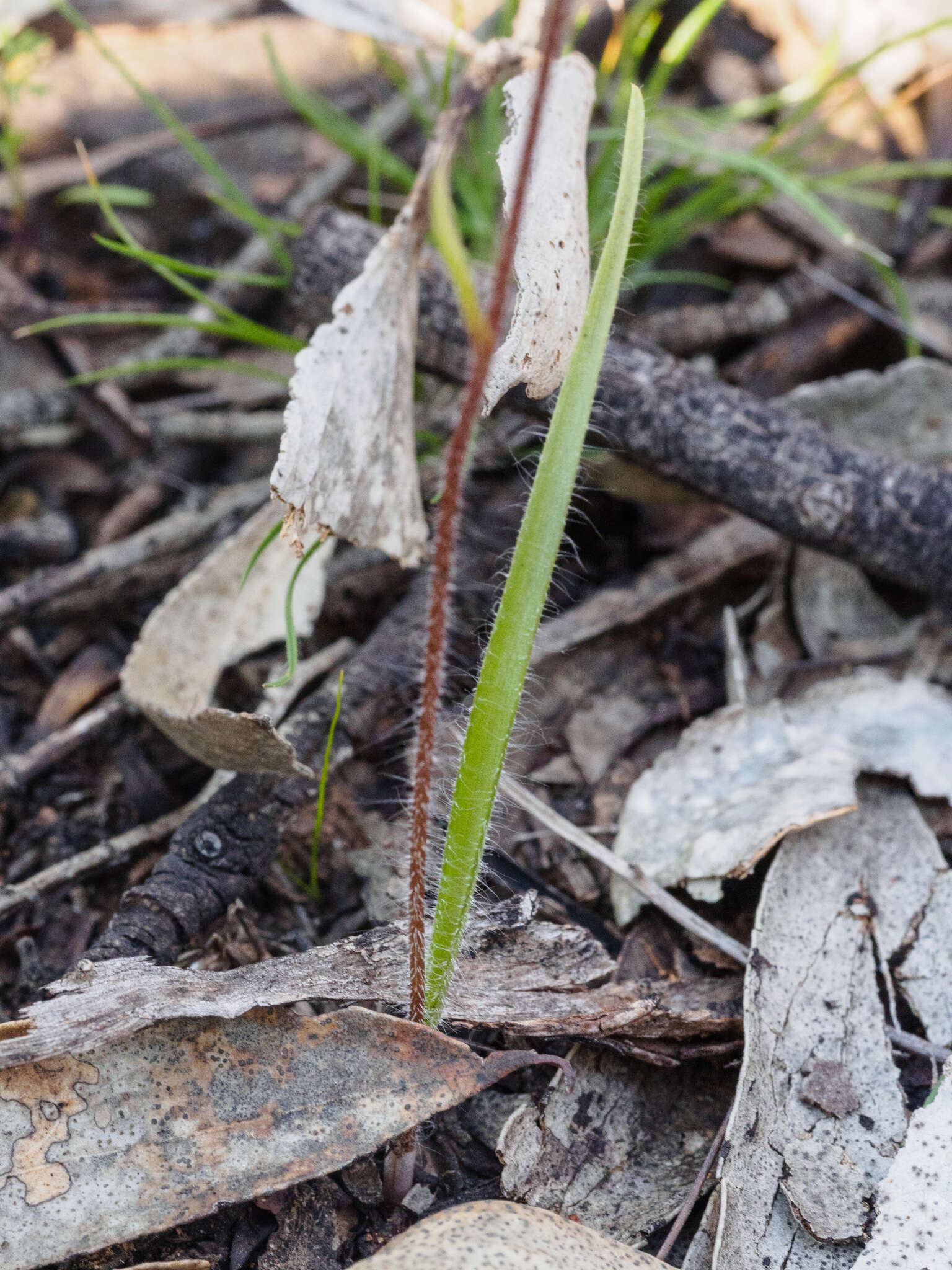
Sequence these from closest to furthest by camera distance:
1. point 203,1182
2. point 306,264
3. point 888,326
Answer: point 203,1182, point 306,264, point 888,326

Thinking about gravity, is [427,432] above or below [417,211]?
below

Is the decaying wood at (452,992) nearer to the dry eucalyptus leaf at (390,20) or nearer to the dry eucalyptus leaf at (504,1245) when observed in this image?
the dry eucalyptus leaf at (504,1245)

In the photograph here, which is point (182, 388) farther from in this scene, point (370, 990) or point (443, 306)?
point (370, 990)

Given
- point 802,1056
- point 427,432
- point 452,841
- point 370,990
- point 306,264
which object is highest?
point 306,264

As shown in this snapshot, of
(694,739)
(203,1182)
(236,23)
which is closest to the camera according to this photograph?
(203,1182)

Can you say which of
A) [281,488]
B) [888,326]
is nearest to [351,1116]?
[281,488]

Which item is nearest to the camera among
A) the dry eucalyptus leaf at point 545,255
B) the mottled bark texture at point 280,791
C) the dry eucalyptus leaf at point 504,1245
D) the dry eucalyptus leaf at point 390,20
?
the dry eucalyptus leaf at point 504,1245

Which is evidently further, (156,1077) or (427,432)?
(427,432)

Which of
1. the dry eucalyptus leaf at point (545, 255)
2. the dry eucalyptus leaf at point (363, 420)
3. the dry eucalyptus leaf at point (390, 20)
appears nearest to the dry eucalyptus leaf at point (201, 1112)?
the dry eucalyptus leaf at point (363, 420)
